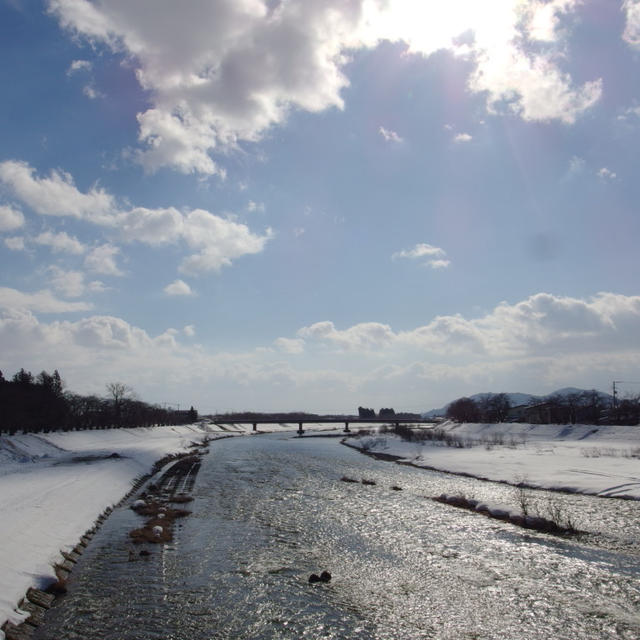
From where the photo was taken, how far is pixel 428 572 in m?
16.6

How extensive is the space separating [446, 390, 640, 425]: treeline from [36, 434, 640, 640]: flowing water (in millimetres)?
96114

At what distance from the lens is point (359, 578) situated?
16.2 m

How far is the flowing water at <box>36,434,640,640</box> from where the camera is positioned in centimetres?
1245

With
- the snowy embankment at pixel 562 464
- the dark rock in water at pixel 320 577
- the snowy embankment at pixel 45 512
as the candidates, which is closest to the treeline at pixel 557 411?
the snowy embankment at pixel 562 464

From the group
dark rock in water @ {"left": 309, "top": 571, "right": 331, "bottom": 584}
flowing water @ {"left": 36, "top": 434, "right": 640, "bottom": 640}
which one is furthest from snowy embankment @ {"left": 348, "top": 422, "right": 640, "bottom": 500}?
dark rock in water @ {"left": 309, "top": 571, "right": 331, "bottom": 584}

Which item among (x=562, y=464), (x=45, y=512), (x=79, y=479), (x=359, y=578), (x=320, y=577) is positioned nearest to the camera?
(x=320, y=577)

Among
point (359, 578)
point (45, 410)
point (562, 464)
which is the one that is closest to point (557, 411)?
point (562, 464)

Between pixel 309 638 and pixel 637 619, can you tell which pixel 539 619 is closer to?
pixel 637 619

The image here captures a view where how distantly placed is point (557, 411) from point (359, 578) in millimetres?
138580

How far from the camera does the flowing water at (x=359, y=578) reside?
490 inches

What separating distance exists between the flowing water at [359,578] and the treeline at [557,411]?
96114 millimetres

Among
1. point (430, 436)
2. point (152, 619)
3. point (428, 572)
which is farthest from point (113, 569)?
point (430, 436)

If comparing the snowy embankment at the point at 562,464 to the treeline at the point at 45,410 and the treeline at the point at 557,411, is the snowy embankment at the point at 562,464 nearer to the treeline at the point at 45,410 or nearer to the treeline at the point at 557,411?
the treeline at the point at 557,411

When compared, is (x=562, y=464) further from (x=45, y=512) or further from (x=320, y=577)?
(x=45, y=512)
